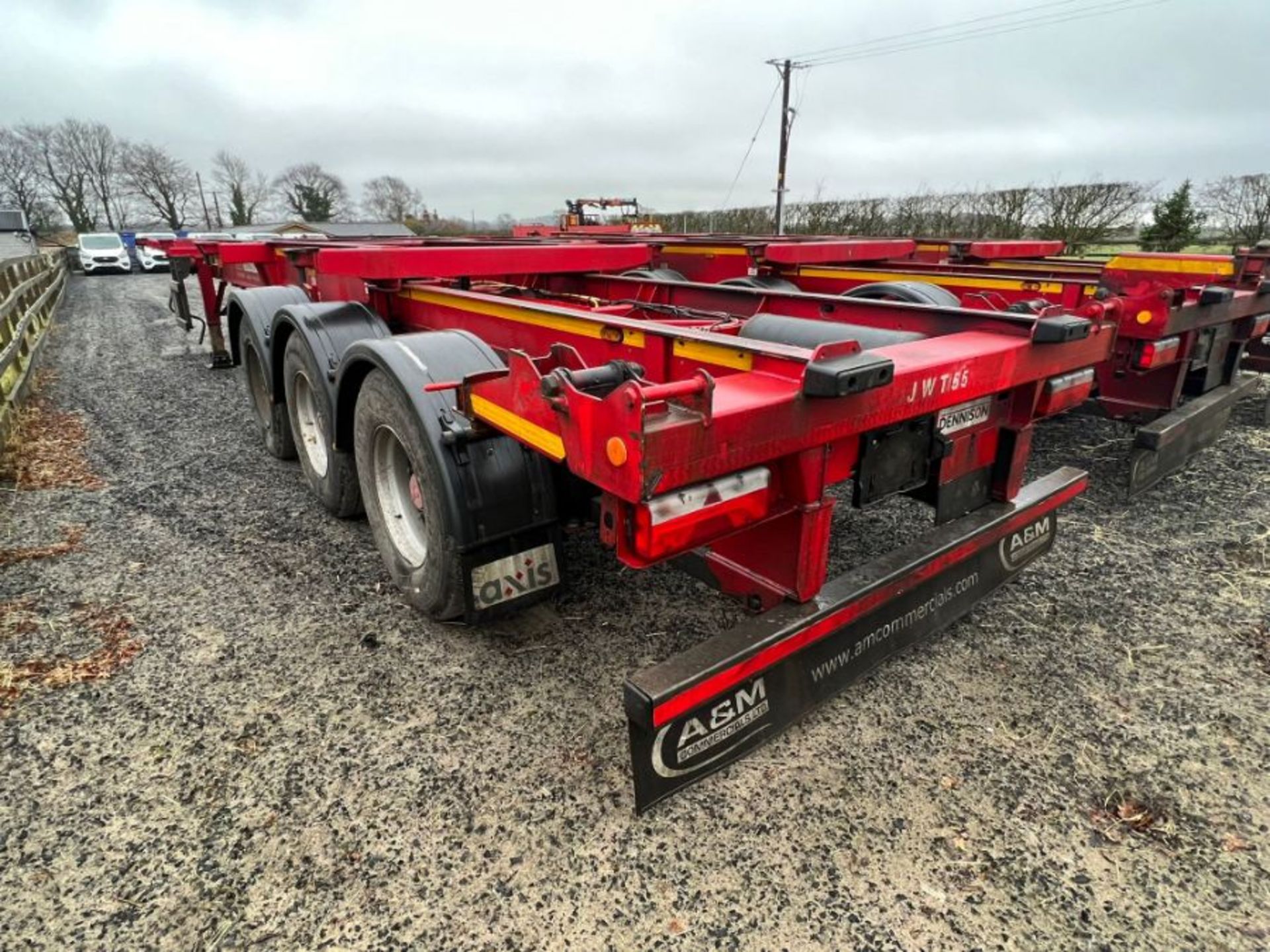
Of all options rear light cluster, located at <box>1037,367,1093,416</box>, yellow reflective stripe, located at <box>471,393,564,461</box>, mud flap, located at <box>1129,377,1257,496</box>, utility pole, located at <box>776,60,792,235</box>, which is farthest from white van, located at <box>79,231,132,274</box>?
rear light cluster, located at <box>1037,367,1093,416</box>

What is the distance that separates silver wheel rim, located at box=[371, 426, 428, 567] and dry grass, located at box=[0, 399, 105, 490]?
255 cm

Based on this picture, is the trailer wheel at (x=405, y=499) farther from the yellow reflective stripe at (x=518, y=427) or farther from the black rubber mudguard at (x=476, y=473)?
the yellow reflective stripe at (x=518, y=427)

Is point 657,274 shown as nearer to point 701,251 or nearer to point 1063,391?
point 701,251

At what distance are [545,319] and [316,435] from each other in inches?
90.7

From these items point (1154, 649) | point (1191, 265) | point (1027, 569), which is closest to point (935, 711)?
point (1154, 649)

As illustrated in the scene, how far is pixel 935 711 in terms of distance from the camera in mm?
2453

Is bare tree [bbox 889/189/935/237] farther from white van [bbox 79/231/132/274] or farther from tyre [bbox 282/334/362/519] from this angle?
white van [bbox 79/231/132/274]

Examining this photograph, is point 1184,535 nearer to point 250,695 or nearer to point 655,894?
point 655,894

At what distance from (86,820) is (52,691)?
769mm

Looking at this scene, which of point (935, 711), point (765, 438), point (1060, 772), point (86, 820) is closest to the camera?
point (765, 438)

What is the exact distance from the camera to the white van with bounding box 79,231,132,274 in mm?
25594

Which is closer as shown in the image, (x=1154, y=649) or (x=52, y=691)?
(x=52, y=691)

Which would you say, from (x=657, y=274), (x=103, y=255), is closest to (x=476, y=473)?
(x=657, y=274)

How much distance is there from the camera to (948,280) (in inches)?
180
